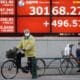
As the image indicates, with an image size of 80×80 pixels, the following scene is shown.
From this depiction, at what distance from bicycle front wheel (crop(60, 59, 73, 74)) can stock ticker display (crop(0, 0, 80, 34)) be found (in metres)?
3.60

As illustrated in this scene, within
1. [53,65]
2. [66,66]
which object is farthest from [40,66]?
[66,66]

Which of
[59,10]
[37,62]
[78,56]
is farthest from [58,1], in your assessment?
[37,62]

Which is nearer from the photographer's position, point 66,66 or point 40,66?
point 40,66

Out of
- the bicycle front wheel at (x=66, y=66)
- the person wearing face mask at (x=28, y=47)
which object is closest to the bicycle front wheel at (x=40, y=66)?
the person wearing face mask at (x=28, y=47)

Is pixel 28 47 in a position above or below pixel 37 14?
below

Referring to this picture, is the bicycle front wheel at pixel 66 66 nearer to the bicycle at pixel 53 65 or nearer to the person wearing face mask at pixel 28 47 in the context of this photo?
the bicycle at pixel 53 65

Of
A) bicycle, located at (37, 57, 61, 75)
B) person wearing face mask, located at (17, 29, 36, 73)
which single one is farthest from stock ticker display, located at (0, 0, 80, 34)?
bicycle, located at (37, 57, 61, 75)

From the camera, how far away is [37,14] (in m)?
20.2

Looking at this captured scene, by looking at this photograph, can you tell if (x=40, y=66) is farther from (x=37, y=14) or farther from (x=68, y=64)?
(x=37, y=14)

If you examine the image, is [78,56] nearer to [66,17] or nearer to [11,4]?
[66,17]

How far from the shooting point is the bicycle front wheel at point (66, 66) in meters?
16.7

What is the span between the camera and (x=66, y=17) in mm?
20188

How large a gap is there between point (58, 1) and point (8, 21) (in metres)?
2.27

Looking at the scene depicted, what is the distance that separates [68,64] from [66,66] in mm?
101
